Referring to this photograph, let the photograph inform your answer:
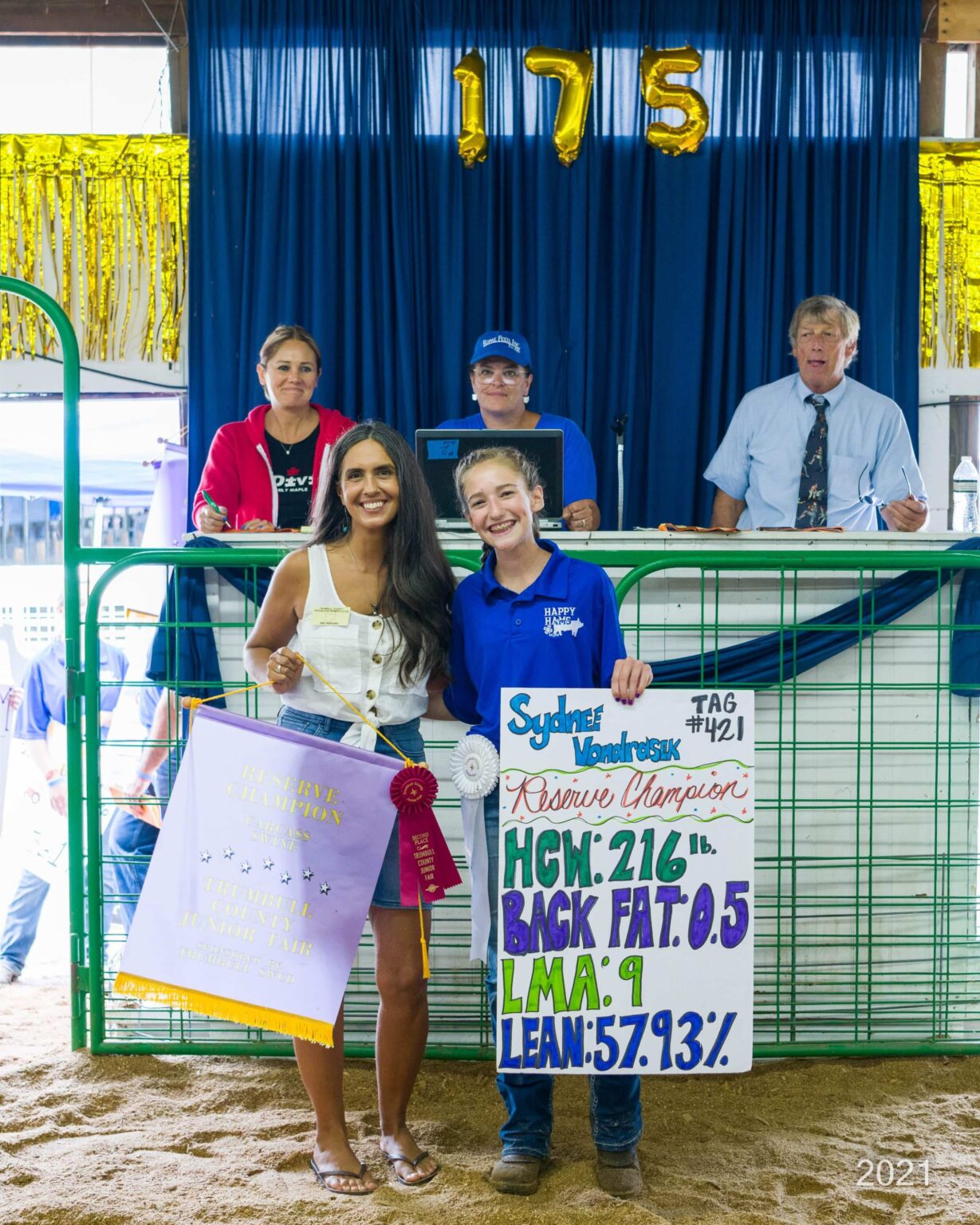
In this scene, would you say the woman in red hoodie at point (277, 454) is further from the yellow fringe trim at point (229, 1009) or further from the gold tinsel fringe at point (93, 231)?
the yellow fringe trim at point (229, 1009)

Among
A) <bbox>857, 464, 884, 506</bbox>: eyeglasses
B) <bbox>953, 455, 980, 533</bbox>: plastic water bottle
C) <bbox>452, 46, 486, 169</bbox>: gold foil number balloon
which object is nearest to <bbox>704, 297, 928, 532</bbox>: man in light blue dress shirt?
<bbox>857, 464, 884, 506</bbox>: eyeglasses

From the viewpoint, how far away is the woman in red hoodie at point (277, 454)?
12.4 feet

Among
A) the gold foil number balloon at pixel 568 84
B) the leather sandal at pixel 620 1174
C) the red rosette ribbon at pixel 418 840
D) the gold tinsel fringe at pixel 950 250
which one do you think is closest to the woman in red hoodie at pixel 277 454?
the gold foil number balloon at pixel 568 84

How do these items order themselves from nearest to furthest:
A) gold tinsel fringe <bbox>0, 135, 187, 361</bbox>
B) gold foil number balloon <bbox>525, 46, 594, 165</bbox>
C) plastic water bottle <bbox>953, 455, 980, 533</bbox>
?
plastic water bottle <bbox>953, 455, 980, 533</bbox> → gold foil number balloon <bbox>525, 46, 594, 165</bbox> → gold tinsel fringe <bbox>0, 135, 187, 361</bbox>

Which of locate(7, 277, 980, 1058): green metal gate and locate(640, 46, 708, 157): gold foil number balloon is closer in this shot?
locate(7, 277, 980, 1058): green metal gate

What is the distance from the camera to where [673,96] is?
438 centimetres

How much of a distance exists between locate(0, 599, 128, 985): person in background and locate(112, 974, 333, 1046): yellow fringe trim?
1.61m

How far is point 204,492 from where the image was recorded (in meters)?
3.72

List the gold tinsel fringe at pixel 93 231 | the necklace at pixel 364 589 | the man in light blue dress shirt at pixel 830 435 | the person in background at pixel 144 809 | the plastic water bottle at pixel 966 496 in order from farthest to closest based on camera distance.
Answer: the gold tinsel fringe at pixel 93 231 → the plastic water bottle at pixel 966 496 → the man in light blue dress shirt at pixel 830 435 → the person in background at pixel 144 809 → the necklace at pixel 364 589

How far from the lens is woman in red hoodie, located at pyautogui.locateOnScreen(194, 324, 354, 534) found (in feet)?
12.4

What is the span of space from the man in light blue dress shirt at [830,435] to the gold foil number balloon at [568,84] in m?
1.11

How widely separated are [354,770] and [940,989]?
1.79 meters

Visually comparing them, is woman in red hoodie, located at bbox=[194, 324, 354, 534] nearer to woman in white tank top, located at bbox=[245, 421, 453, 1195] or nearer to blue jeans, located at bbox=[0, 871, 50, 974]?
blue jeans, located at bbox=[0, 871, 50, 974]

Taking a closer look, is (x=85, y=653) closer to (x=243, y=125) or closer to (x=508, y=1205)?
(x=508, y=1205)
